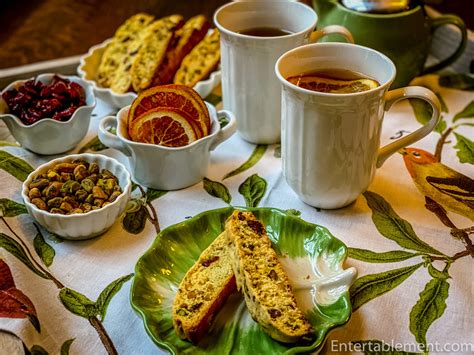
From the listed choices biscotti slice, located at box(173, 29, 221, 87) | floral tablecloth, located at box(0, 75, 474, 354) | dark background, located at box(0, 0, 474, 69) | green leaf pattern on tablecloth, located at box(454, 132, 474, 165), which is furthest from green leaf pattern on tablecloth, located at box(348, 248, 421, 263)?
dark background, located at box(0, 0, 474, 69)

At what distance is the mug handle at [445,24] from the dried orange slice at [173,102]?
46 cm

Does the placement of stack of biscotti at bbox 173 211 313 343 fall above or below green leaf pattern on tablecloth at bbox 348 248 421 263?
above

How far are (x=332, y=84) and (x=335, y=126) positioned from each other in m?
0.08

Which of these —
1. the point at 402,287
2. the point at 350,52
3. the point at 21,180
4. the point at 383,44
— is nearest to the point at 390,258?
the point at 402,287

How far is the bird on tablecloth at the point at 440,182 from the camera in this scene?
81 centimetres

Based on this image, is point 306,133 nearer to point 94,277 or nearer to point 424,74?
point 94,277

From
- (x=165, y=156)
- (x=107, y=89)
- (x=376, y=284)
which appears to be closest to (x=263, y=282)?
(x=376, y=284)

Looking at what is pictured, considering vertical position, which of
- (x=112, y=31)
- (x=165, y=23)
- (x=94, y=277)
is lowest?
(x=112, y=31)

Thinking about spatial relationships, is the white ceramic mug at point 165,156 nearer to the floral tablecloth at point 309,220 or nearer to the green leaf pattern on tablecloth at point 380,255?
the floral tablecloth at point 309,220

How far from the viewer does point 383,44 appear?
98 cm

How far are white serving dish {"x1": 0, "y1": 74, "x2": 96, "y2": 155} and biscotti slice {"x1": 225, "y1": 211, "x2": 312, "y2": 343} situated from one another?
326 mm

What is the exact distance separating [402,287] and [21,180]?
1.72 ft

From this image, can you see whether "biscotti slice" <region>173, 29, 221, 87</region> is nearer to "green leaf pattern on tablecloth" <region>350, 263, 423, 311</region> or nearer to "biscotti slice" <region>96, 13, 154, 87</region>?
"biscotti slice" <region>96, 13, 154, 87</region>

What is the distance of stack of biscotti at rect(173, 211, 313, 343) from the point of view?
0.60 metres
